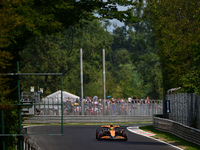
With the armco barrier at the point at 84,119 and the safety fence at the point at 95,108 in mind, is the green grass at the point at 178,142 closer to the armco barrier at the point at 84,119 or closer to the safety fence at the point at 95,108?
the armco barrier at the point at 84,119

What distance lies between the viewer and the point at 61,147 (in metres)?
19.8

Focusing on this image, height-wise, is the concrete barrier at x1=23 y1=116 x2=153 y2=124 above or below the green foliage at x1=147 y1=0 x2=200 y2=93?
below

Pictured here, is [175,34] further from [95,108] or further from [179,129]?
[179,129]

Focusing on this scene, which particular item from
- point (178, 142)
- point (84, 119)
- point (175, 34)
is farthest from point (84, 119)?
point (178, 142)

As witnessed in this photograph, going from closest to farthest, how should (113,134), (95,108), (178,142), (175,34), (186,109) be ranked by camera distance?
(178,142) < (113,134) < (186,109) < (175,34) < (95,108)

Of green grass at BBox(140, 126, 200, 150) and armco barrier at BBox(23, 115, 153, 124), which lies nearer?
green grass at BBox(140, 126, 200, 150)

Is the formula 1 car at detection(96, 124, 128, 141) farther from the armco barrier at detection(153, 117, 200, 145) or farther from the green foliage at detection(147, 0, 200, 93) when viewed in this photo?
the green foliage at detection(147, 0, 200, 93)

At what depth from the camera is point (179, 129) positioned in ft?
77.1

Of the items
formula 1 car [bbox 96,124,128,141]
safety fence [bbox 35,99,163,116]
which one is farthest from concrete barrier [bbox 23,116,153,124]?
formula 1 car [bbox 96,124,128,141]

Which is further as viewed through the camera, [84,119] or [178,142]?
[84,119]

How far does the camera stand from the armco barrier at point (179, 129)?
2000 centimetres

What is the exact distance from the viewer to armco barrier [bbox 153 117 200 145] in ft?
65.6

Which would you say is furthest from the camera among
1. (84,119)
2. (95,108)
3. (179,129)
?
(95,108)

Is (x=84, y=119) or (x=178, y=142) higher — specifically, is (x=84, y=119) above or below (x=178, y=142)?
above
